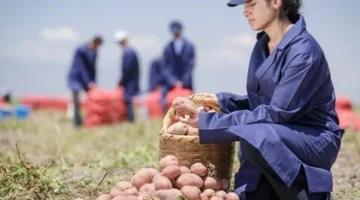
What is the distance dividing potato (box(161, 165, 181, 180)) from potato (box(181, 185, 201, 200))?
0.11 m

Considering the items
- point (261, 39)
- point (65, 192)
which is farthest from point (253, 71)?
point (65, 192)

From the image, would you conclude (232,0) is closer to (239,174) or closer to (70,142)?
(239,174)

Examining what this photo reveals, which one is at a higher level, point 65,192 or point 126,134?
point 65,192

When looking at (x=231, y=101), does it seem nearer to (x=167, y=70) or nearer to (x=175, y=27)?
(x=175, y=27)

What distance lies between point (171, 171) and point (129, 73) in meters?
8.91

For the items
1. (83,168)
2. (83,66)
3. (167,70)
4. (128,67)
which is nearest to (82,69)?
(83,66)

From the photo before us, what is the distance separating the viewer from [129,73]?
12445mm

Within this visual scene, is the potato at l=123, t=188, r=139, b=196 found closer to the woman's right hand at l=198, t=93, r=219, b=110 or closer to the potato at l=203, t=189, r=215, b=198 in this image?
the potato at l=203, t=189, r=215, b=198

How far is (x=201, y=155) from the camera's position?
151 inches

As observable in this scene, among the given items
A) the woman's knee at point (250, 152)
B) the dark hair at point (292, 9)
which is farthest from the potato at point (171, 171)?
the dark hair at point (292, 9)

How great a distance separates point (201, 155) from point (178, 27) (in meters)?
7.61

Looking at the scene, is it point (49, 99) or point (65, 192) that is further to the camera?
point (49, 99)

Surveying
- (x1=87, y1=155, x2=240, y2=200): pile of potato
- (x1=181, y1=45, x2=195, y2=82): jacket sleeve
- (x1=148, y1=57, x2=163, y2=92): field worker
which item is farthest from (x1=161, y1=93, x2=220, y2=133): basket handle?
(x1=148, y1=57, x2=163, y2=92): field worker

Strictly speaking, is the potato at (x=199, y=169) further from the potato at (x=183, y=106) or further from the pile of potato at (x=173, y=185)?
the potato at (x=183, y=106)
